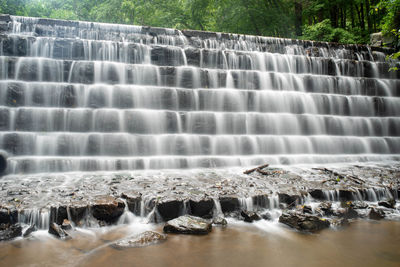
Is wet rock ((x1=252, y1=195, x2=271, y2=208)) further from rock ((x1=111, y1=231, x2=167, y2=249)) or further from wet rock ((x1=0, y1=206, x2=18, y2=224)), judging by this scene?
wet rock ((x1=0, y1=206, x2=18, y2=224))

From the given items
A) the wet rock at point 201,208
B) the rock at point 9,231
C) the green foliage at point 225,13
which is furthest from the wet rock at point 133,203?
the green foliage at point 225,13

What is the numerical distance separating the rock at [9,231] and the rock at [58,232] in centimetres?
40

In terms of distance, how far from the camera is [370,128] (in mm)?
10180

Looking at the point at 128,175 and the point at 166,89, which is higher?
the point at 166,89

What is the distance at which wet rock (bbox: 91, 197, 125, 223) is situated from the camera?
4.23 meters

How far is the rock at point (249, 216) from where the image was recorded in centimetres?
452

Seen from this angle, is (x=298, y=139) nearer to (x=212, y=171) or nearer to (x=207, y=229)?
(x=212, y=171)

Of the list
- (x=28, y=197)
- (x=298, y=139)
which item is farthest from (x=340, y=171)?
(x=28, y=197)

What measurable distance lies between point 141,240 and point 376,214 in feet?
13.5

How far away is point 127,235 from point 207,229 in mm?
1181

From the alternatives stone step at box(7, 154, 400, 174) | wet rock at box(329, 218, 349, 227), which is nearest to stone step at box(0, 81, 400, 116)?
stone step at box(7, 154, 400, 174)

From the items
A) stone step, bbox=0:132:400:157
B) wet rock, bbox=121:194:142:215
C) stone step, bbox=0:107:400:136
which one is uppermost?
stone step, bbox=0:107:400:136

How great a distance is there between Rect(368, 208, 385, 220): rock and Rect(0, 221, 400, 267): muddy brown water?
48 centimetres

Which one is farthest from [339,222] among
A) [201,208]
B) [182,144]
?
[182,144]
